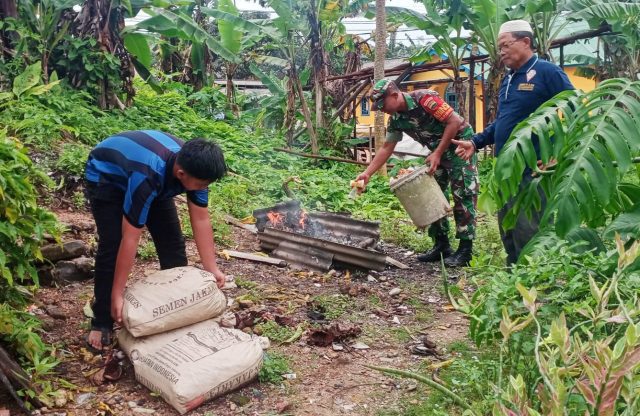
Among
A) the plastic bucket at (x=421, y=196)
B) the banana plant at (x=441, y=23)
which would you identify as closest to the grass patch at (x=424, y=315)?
the plastic bucket at (x=421, y=196)

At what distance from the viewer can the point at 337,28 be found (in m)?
11.6

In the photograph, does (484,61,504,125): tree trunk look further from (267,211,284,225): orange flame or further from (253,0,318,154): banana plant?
(267,211,284,225): orange flame

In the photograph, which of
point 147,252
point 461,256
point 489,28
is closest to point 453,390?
point 461,256

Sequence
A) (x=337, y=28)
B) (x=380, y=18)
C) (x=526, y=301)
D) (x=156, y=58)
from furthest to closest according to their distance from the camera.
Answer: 1. (x=156, y=58)
2. (x=337, y=28)
3. (x=380, y=18)
4. (x=526, y=301)

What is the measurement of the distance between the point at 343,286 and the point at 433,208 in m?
1.02

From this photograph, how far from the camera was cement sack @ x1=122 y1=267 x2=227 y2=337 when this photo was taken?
307cm

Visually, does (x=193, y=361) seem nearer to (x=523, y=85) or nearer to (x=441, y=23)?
(x=523, y=85)

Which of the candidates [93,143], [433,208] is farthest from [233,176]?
[433,208]

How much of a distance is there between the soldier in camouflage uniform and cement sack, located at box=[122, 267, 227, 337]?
8.11 ft

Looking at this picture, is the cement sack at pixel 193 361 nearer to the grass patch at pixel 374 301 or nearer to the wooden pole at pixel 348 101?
the grass patch at pixel 374 301

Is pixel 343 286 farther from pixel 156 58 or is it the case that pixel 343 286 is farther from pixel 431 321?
pixel 156 58

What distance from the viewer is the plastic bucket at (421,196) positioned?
501cm

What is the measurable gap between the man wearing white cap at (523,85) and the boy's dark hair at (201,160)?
2.06 metres

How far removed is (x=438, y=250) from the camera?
575 cm
